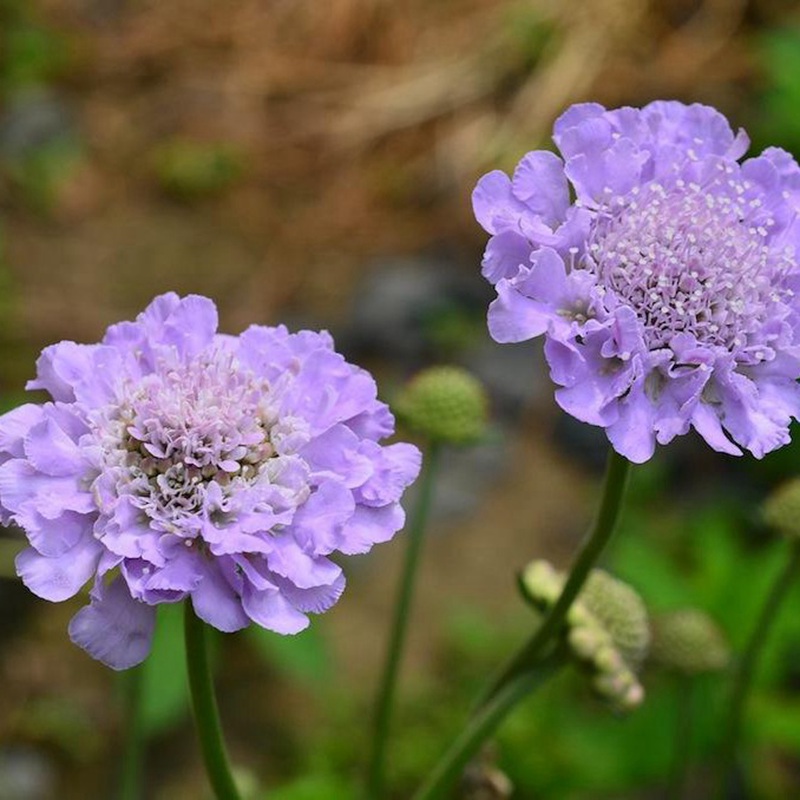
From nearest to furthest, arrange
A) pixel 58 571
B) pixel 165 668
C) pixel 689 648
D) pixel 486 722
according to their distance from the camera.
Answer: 1. pixel 58 571
2. pixel 486 722
3. pixel 689 648
4. pixel 165 668

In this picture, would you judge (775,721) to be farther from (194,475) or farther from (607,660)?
(194,475)

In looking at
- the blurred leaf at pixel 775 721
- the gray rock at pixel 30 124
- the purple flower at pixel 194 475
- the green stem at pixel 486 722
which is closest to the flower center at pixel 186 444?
the purple flower at pixel 194 475

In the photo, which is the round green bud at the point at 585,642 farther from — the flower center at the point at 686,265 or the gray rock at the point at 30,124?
the gray rock at the point at 30,124

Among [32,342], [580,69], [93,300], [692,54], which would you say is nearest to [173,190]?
[93,300]

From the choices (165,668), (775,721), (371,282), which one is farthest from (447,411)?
(371,282)

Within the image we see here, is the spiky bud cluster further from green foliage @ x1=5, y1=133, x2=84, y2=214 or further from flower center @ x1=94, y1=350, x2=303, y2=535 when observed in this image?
green foliage @ x1=5, y1=133, x2=84, y2=214

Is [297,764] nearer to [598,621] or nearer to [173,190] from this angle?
[598,621]
